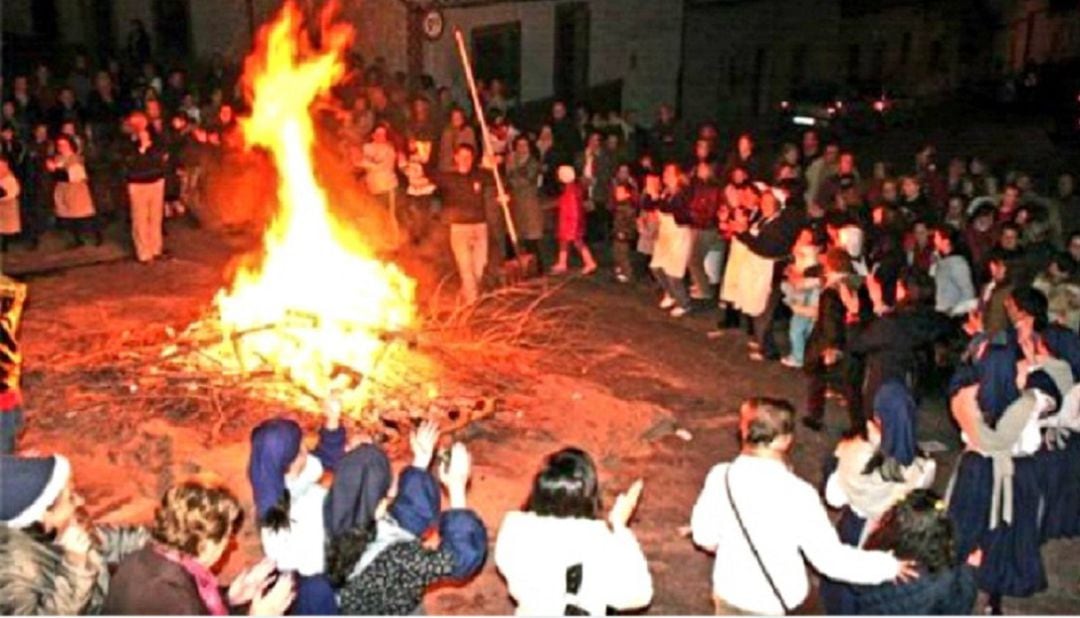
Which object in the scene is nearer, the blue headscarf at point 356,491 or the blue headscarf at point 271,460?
the blue headscarf at point 356,491

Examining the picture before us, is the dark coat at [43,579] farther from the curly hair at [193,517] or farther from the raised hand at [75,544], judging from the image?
the curly hair at [193,517]

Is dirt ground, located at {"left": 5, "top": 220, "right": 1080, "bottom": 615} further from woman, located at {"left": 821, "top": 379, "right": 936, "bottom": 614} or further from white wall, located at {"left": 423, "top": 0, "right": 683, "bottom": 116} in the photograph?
white wall, located at {"left": 423, "top": 0, "right": 683, "bottom": 116}

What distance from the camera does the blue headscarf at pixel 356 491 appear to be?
5.45 meters

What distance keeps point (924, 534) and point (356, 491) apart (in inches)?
98.0

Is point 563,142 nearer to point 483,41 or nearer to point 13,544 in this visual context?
point 483,41

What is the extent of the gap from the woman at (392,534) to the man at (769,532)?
1.13 metres

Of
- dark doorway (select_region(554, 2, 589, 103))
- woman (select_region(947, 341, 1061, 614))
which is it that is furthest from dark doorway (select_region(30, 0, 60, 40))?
woman (select_region(947, 341, 1061, 614))

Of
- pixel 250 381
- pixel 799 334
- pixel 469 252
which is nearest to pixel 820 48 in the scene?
pixel 469 252

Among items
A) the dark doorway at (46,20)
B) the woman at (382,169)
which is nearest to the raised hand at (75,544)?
the woman at (382,169)

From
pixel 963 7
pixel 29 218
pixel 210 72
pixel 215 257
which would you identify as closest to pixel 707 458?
pixel 215 257

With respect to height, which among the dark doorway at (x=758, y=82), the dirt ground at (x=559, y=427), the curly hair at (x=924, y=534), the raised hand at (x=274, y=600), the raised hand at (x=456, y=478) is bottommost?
the dirt ground at (x=559, y=427)

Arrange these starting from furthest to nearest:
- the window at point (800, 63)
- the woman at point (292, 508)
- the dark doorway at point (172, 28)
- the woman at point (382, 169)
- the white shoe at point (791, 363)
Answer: the window at point (800, 63) < the dark doorway at point (172, 28) < the woman at point (382, 169) < the white shoe at point (791, 363) < the woman at point (292, 508)

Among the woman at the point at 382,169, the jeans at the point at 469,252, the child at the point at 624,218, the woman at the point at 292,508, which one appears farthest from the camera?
the woman at the point at 382,169

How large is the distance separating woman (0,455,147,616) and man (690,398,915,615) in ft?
8.87
